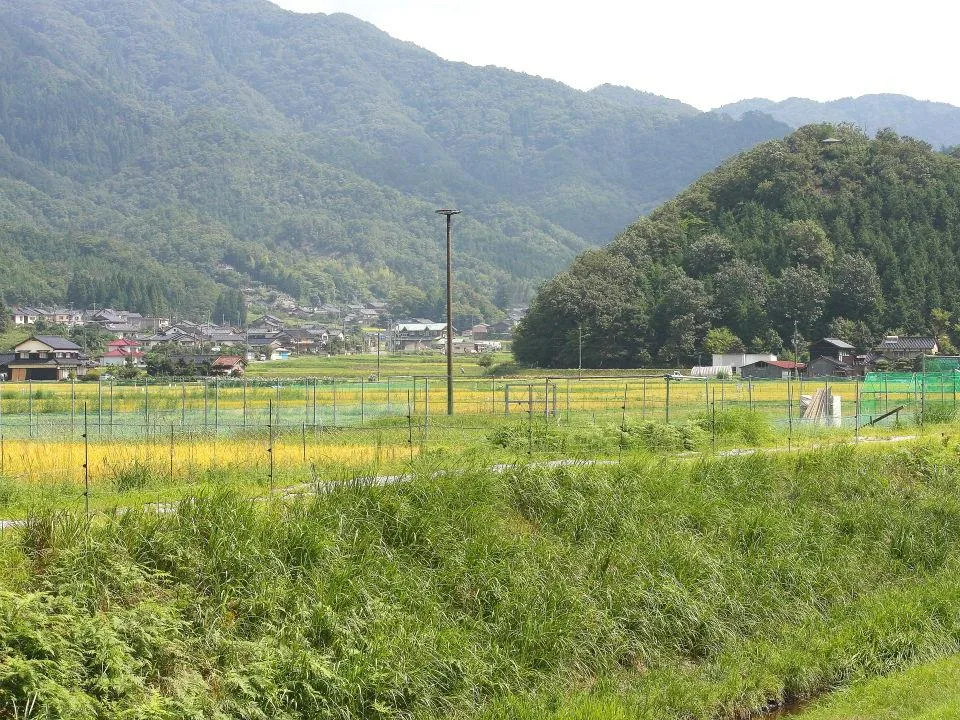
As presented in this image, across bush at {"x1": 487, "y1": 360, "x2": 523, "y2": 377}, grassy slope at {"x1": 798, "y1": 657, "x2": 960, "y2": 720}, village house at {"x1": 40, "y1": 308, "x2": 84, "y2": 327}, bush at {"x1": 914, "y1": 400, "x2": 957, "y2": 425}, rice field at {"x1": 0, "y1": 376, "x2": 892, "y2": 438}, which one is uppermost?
village house at {"x1": 40, "y1": 308, "x2": 84, "y2": 327}

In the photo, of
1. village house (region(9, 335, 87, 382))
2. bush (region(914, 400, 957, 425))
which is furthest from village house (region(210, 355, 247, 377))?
bush (region(914, 400, 957, 425))

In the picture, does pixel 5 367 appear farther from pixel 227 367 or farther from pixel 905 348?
pixel 905 348

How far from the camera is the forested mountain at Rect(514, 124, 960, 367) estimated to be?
88375 mm

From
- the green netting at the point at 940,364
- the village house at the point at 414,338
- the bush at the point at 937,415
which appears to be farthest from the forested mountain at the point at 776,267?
the village house at the point at 414,338

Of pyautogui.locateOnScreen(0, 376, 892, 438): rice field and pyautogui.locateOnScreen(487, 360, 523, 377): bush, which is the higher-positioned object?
pyautogui.locateOnScreen(0, 376, 892, 438): rice field

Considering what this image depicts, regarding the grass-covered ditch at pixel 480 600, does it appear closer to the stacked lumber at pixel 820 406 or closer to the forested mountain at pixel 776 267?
the stacked lumber at pixel 820 406

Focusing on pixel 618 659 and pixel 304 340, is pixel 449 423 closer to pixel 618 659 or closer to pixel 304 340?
pixel 618 659

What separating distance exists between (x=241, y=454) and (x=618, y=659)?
12.5 metres

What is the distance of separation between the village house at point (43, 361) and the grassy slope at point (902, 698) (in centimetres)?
7401

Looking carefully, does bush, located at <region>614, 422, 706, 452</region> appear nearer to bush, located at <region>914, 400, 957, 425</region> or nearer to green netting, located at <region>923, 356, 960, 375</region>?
bush, located at <region>914, 400, 957, 425</region>

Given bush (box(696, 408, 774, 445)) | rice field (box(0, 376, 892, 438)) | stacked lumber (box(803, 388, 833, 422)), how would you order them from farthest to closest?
1. stacked lumber (box(803, 388, 833, 422))
2. rice field (box(0, 376, 892, 438))
3. bush (box(696, 408, 774, 445))

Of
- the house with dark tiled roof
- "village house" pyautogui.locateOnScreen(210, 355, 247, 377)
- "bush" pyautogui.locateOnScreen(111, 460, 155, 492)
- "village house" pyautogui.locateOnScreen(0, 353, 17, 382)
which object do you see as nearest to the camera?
"bush" pyautogui.locateOnScreen(111, 460, 155, 492)

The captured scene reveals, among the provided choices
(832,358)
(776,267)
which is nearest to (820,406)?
(832,358)

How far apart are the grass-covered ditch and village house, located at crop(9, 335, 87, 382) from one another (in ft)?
228
